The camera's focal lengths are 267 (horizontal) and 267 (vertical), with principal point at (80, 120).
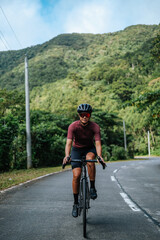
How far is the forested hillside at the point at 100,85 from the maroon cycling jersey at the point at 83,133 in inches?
425

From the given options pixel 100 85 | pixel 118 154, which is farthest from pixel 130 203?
pixel 100 85

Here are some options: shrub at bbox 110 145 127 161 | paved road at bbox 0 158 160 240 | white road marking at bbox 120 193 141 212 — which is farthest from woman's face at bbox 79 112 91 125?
shrub at bbox 110 145 127 161

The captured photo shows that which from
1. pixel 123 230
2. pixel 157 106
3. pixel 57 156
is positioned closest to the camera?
pixel 123 230

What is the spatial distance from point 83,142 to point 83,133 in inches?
7.1

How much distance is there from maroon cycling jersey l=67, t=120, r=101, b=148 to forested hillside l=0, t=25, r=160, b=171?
425 inches

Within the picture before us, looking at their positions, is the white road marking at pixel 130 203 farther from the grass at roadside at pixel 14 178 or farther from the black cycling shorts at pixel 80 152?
the grass at roadside at pixel 14 178

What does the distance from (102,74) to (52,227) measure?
10343cm

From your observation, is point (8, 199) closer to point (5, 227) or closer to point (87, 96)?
point (5, 227)

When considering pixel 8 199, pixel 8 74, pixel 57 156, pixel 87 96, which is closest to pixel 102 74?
pixel 87 96

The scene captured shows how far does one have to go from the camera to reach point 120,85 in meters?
83.9

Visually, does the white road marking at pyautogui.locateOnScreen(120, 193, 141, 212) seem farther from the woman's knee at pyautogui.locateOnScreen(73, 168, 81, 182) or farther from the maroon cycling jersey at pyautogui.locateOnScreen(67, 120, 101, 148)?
the maroon cycling jersey at pyautogui.locateOnScreen(67, 120, 101, 148)

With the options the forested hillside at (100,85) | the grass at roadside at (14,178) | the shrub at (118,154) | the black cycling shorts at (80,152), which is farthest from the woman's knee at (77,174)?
the shrub at (118,154)

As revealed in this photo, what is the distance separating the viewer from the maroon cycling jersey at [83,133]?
188 inches

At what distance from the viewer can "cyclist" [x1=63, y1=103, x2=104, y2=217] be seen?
4.63m
